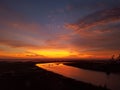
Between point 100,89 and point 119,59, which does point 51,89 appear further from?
point 119,59

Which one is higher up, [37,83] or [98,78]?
[37,83]

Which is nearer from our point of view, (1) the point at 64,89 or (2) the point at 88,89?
(1) the point at 64,89

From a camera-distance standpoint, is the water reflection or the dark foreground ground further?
the water reflection

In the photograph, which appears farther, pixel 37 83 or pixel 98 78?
pixel 98 78

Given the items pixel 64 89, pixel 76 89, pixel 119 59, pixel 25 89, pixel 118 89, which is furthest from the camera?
pixel 119 59

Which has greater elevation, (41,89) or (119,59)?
(119,59)

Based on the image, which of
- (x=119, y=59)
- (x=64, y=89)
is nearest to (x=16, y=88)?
(x=64, y=89)

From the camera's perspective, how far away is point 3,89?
25531mm

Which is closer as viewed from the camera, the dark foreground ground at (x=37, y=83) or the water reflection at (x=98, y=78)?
the dark foreground ground at (x=37, y=83)

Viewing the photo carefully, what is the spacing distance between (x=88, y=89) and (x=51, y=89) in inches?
310

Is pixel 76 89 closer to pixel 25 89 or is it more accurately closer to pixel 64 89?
pixel 64 89

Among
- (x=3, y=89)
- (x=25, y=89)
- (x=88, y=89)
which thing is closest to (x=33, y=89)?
(x=25, y=89)

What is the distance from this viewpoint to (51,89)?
87.0 ft

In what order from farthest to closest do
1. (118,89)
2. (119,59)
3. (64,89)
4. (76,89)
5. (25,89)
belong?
(119,59) < (118,89) < (76,89) < (64,89) < (25,89)
